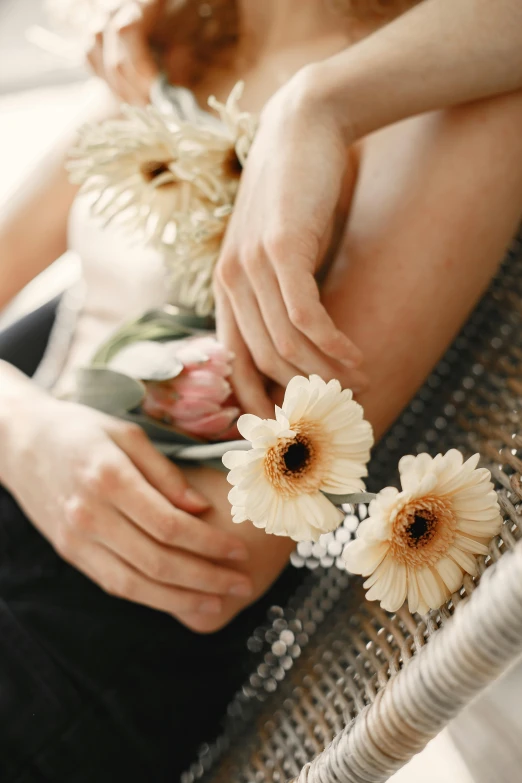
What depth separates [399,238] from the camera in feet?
1.89

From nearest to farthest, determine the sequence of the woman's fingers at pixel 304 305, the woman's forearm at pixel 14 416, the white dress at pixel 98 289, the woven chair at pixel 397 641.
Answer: the woven chair at pixel 397 641, the woman's fingers at pixel 304 305, the woman's forearm at pixel 14 416, the white dress at pixel 98 289

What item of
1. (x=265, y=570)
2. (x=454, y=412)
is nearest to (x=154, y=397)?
(x=265, y=570)

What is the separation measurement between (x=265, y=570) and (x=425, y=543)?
0.94 feet

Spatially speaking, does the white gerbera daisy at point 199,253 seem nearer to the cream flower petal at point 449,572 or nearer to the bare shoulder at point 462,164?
the bare shoulder at point 462,164

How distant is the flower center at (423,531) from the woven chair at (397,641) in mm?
30

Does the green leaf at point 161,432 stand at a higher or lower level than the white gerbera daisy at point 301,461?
lower

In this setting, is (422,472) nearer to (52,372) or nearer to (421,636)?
(421,636)

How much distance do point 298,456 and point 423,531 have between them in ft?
0.28

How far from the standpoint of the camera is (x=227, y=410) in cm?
60

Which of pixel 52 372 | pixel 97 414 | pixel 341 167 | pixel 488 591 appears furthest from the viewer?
pixel 52 372

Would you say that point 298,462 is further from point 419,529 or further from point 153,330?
point 153,330

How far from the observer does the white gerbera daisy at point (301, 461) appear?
1.18 feet

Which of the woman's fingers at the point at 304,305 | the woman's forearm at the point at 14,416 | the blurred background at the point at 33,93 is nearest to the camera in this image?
the woman's fingers at the point at 304,305

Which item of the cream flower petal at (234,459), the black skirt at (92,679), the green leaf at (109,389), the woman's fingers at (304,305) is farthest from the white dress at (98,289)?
the cream flower petal at (234,459)
